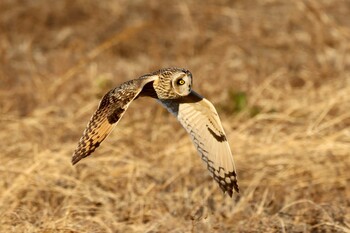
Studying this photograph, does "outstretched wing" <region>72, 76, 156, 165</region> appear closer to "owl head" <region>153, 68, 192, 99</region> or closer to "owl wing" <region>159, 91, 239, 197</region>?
"owl head" <region>153, 68, 192, 99</region>

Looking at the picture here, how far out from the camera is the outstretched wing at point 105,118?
15.1 ft

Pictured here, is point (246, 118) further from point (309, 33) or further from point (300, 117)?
point (309, 33)

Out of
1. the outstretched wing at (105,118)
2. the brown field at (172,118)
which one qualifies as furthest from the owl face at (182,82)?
the brown field at (172,118)

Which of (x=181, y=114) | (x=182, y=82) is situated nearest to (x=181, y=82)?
(x=182, y=82)

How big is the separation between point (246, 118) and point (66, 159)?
6.73 ft

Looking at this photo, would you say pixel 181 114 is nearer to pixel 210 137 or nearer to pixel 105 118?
pixel 210 137

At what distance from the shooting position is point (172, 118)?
8281 mm

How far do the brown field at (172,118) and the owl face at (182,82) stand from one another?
748 mm

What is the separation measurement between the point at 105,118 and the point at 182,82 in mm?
514

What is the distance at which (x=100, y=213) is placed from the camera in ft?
19.1

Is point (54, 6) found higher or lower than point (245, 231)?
higher

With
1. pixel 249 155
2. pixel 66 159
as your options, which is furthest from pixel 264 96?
pixel 66 159

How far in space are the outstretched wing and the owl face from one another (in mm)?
269

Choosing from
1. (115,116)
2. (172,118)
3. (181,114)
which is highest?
(172,118)
